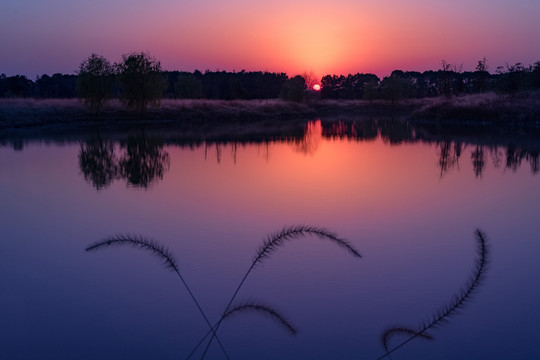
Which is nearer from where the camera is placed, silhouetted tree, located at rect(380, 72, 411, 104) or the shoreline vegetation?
the shoreline vegetation

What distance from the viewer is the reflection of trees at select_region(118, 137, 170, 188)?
790 inches

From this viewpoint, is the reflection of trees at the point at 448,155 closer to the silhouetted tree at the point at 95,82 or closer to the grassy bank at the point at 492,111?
the grassy bank at the point at 492,111

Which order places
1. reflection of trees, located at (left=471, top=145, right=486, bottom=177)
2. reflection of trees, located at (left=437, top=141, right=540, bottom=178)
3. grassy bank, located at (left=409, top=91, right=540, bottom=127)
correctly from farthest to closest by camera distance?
grassy bank, located at (left=409, top=91, right=540, bottom=127) < reflection of trees, located at (left=437, top=141, right=540, bottom=178) < reflection of trees, located at (left=471, top=145, right=486, bottom=177)

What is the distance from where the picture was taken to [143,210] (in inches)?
561

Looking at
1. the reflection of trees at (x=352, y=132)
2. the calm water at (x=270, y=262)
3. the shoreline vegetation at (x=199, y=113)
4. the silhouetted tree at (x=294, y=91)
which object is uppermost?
the silhouetted tree at (x=294, y=91)

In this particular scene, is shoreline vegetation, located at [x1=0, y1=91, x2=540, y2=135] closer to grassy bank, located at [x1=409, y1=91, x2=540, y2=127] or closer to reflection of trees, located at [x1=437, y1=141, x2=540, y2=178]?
grassy bank, located at [x1=409, y1=91, x2=540, y2=127]

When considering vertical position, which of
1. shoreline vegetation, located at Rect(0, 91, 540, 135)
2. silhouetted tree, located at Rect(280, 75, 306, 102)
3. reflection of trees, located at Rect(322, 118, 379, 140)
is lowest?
reflection of trees, located at Rect(322, 118, 379, 140)

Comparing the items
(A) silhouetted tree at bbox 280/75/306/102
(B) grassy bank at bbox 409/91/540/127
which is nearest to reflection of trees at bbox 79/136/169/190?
(B) grassy bank at bbox 409/91/540/127

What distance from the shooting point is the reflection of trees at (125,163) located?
19906mm

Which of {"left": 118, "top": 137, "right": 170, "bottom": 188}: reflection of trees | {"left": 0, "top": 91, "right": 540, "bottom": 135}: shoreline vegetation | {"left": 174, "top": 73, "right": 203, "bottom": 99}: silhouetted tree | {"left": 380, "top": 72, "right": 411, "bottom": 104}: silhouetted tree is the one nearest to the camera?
{"left": 118, "top": 137, "right": 170, "bottom": 188}: reflection of trees

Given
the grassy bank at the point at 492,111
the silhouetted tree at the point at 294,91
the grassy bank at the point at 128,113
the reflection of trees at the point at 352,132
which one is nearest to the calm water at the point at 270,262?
the reflection of trees at the point at 352,132

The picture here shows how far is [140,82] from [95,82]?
5.45m

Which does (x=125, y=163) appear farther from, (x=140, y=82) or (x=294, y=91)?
(x=294, y=91)

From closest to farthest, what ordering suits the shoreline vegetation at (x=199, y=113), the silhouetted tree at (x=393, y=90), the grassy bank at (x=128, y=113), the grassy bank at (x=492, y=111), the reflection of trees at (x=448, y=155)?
the reflection of trees at (x=448, y=155), the grassy bank at (x=492, y=111), the shoreline vegetation at (x=199, y=113), the grassy bank at (x=128, y=113), the silhouetted tree at (x=393, y=90)
